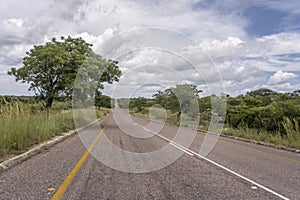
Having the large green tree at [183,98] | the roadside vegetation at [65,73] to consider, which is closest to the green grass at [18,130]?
the roadside vegetation at [65,73]

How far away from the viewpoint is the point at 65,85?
71.7 feet

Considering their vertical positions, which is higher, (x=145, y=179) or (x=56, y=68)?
(x=56, y=68)

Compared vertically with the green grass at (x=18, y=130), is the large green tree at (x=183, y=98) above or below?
above

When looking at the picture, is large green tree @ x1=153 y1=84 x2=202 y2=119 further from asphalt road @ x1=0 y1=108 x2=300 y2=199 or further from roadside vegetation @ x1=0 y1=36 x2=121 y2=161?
asphalt road @ x1=0 y1=108 x2=300 y2=199

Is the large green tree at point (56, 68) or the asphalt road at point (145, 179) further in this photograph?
the large green tree at point (56, 68)

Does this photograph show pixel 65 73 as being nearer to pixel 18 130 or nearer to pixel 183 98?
pixel 18 130

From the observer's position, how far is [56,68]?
72.9 feet

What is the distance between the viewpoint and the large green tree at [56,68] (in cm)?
2142

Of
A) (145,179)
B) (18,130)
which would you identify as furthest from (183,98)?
(145,179)

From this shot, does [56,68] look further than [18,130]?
Yes

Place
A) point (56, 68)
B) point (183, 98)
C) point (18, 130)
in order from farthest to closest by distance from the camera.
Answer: point (183, 98)
point (56, 68)
point (18, 130)

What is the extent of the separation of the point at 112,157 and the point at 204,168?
3047 mm

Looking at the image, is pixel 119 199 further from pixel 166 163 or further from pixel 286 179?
pixel 286 179

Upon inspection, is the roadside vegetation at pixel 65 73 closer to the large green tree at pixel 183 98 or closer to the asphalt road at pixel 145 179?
the asphalt road at pixel 145 179
